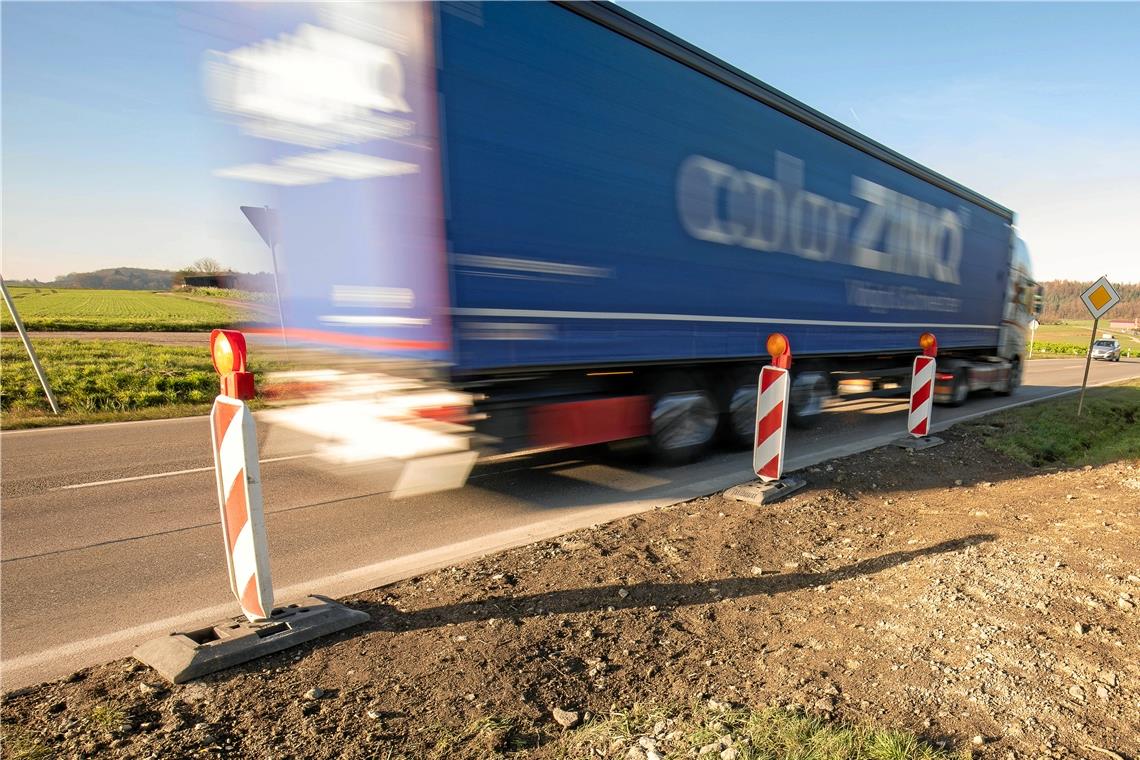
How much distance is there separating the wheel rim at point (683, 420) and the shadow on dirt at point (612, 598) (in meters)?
2.68

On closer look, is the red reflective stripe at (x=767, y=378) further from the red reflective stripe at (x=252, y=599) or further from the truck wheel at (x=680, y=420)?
the red reflective stripe at (x=252, y=599)

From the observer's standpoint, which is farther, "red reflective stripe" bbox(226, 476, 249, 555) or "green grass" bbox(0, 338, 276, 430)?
"green grass" bbox(0, 338, 276, 430)

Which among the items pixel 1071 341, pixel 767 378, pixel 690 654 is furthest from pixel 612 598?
pixel 1071 341

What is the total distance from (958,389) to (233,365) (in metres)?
13.7

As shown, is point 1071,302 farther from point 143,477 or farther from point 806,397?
point 143,477

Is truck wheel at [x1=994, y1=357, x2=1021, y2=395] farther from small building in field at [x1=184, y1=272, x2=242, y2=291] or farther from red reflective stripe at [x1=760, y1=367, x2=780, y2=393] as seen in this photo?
small building in field at [x1=184, y1=272, x2=242, y2=291]

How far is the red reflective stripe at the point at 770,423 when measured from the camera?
5.01 m

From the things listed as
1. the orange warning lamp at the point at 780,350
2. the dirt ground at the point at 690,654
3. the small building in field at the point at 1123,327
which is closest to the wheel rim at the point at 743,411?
the orange warning lamp at the point at 780,350

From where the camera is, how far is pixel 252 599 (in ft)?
8.77

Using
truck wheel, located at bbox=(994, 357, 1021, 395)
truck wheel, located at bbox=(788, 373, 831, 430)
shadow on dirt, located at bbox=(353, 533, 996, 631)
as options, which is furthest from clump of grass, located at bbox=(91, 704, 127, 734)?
truck wheel, located at bbox=(994, 357, 1021, 395)

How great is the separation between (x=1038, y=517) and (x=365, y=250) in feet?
17.6

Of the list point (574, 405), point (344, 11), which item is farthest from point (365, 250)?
point (574, 405)

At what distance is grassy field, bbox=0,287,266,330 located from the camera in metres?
19.8

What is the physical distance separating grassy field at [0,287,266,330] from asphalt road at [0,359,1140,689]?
12.8 metres
